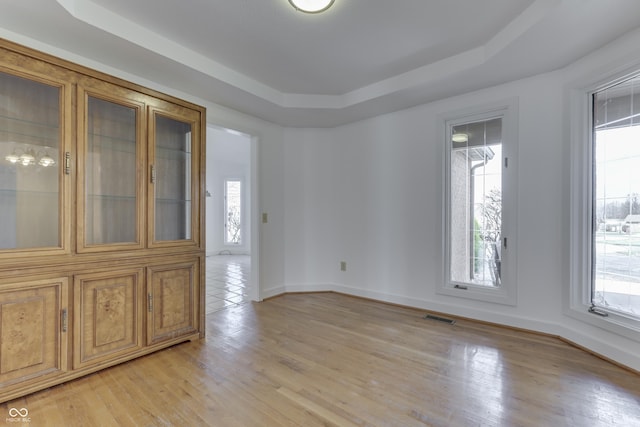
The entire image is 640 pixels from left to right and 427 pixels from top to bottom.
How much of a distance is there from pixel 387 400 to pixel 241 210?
7685 mm

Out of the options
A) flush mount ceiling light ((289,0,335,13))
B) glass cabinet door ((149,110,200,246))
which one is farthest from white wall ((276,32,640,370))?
flush mount ceiling light ((289,0,335,13))

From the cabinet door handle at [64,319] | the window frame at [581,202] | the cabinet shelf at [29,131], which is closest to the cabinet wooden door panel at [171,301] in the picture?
the cabinet door handle at [64,319]

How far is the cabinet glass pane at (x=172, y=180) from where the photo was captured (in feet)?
8.39

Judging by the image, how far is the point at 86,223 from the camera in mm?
2109

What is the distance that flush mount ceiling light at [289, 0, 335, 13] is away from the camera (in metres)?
1.94

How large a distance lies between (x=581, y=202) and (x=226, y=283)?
4.83 m

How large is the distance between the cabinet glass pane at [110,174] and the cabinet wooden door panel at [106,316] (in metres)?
0.29

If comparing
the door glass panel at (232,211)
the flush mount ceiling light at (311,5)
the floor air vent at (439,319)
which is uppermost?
the flush mount ceiling light at (311,5)

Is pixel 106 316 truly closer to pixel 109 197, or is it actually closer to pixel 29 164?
pixel 109 197

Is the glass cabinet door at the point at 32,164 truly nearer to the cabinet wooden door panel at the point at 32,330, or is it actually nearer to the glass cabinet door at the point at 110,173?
the glass cabinet door at the point at 110,173

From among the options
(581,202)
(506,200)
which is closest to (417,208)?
(506,200)

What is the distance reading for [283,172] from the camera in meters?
4.32

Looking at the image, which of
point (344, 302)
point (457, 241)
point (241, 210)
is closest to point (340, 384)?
point (344, 302)

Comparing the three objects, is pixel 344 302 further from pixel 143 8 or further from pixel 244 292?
pixel 143 8
